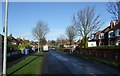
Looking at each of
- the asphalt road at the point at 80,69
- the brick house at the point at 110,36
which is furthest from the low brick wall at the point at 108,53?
the brick house at the point at 110,36

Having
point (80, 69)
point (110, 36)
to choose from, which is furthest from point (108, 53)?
point (110, 36)

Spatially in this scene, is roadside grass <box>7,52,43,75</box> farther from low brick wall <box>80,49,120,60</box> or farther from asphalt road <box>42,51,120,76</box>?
low brick wall <box>80,49,120,60</box>

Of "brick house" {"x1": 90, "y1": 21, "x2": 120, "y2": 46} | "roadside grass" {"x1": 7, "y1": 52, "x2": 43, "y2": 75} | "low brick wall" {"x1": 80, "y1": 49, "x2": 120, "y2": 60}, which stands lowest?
"roadside grass" {"x1": 7, "y1": 52, "x2": 43, "y2": 75}

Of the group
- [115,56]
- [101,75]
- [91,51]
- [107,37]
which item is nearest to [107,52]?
[115,56]

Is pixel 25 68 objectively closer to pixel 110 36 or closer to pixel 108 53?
pixel 108 53

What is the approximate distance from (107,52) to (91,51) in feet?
43.5

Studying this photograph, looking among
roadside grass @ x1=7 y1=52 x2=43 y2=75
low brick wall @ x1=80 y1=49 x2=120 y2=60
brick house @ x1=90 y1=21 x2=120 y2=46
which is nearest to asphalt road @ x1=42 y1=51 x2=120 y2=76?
roadside grass @ x1=7 y1=52 x2=43 y2=75

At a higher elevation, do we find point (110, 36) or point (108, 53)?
point (110, 36)

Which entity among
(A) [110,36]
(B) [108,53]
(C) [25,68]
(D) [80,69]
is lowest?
(D) [80,69]

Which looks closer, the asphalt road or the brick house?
the asphalt road

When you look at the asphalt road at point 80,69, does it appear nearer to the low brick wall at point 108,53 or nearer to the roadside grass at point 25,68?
the roadside grass at point 25,68

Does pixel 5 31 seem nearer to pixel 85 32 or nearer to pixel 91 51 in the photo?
pixel 91 51

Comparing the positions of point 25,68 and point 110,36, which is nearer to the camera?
point 25,68

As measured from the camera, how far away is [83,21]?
62625mm
